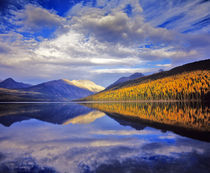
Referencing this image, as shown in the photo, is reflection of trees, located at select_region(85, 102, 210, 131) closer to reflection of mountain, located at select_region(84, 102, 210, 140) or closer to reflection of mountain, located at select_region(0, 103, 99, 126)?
reflection of mountain, located at select_region(84, 102, 210, 140)

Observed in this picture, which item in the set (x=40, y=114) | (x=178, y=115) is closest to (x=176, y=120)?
(x=178, y=115)

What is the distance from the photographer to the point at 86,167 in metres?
8.21

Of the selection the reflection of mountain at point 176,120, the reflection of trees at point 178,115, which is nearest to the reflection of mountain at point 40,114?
the reflection of mountain at point 176,120

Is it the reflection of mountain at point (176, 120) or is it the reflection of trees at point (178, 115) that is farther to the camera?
the reflection of trees at point (178, 115)

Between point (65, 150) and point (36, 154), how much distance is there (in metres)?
1.98

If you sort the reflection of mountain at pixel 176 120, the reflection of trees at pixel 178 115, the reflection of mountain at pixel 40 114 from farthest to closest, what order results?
the reflection of mountain at pixel 40 114 → the reflection of trees at pixel 178 115 → the reflection of mountain at pixel 176 120

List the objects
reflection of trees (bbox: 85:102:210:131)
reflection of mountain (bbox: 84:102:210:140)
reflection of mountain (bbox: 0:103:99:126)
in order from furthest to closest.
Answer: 1. reflection of mountain (bbox: 0:103:99:126)
2. reflection of trees (bbox: 85:102:210:131)
3. reflection of mountain (bbox: 84:102:210:140)

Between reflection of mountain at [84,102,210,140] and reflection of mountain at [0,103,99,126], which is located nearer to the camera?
reflection of mountain at [84,102,210,140]

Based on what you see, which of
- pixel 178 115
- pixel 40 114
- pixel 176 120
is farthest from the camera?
pixel 40 114

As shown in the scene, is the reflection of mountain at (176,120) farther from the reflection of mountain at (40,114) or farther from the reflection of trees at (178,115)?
the reflection of mountain at (40,114)

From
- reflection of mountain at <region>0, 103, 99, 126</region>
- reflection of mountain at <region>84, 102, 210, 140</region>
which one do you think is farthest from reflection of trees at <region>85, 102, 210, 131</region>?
reflection of mountain at <region>0, 103, 99, 126</region>

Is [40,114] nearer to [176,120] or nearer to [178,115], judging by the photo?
[176,120]

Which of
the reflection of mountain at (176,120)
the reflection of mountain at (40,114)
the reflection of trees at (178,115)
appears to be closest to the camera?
the reflection of mountain at (176,120)

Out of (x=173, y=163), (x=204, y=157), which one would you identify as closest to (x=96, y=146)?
(x=173, y=163)
